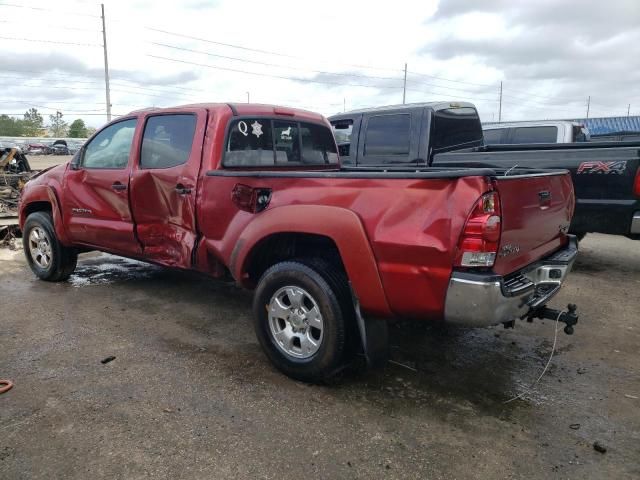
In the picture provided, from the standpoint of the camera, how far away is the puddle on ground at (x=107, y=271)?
5.73 m

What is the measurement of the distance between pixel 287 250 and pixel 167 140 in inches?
61.7

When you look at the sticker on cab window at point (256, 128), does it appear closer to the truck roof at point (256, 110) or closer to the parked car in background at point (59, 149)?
the truck roof at point (256, 110)

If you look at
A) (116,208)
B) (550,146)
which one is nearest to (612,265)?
(550,146)

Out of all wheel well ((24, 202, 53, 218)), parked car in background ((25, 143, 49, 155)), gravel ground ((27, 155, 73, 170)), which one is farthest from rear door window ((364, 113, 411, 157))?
parked car in background ((25, 143, 49, 155))

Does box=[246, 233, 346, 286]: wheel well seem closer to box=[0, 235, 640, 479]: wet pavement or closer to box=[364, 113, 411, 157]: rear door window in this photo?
box=[0, 235, 640, 479]: wet pavement

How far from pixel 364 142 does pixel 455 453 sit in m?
4.90

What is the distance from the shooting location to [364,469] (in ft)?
7.86

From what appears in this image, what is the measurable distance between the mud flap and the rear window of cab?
5.38 ft

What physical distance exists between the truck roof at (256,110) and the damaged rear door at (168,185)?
8cm

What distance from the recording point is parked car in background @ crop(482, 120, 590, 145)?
843 centimetres

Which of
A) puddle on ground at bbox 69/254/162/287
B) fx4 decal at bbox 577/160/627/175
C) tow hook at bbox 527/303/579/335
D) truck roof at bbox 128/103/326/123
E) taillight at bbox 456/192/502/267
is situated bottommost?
puddle on ground at bbox 69/254/162/287

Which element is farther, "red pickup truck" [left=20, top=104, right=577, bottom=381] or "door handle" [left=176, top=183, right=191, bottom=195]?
"door handle" [left=176, top=183, right=191, bottom=195]

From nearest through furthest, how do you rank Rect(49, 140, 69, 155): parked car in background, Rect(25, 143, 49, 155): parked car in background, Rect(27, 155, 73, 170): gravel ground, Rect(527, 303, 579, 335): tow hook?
Rect(527, 303, 579, 335): tow hook
Rect(27, 155, 73, 170): gravel ground
Rect(49, 140, 69, 155): parked car in background
Rect(25, 143, 49, 155): parked car in background

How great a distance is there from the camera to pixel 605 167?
550cm
